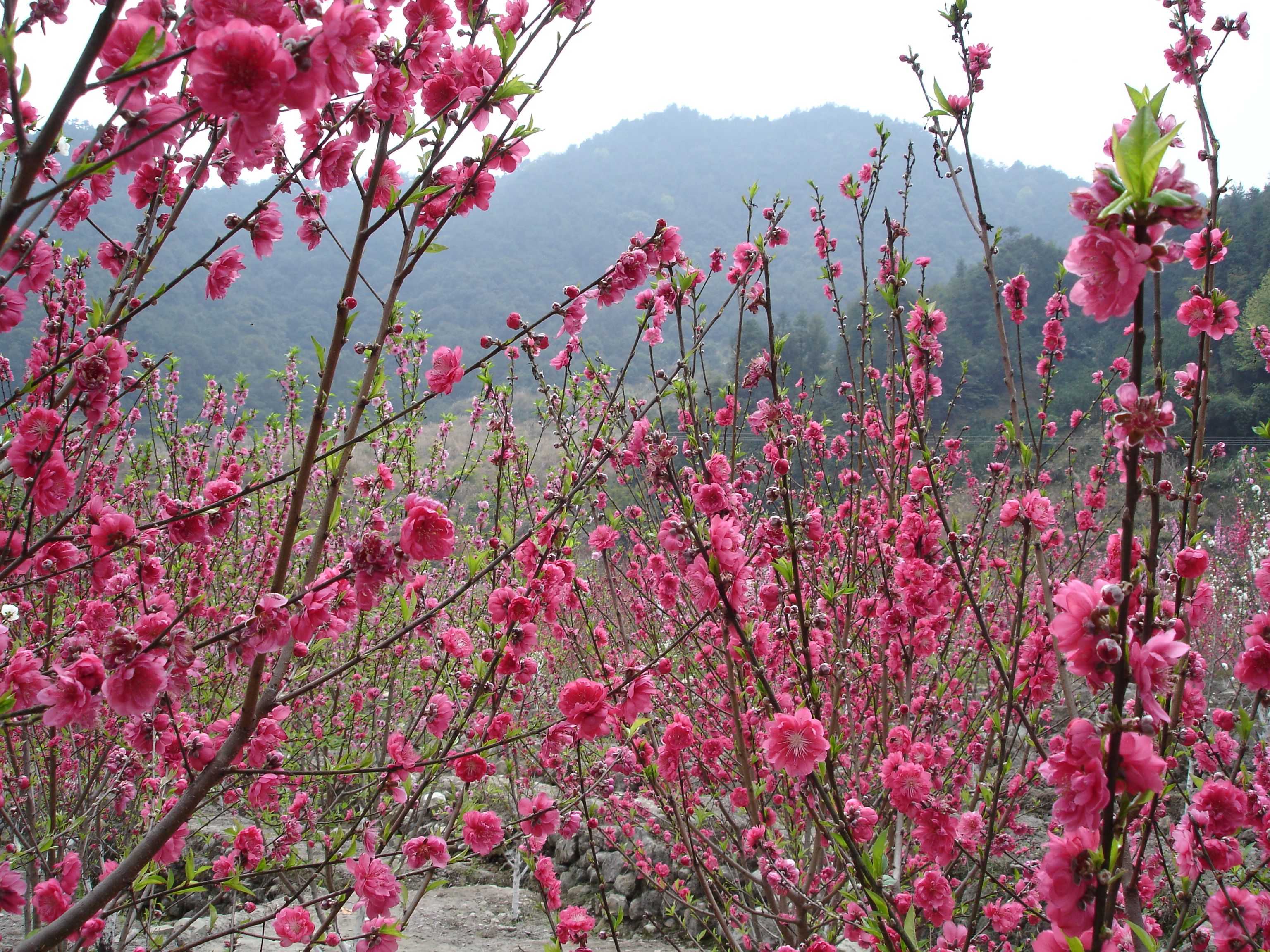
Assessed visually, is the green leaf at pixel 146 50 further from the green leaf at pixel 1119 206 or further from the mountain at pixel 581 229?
the mountain at pixel 581 229

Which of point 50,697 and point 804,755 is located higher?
point 50,697

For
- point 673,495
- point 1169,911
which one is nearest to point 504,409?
point 673,495

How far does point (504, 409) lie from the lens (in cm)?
388

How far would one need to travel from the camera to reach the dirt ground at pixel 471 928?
526 centimetres

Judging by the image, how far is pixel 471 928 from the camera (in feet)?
21.0

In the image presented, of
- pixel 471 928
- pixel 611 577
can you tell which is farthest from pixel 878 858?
pixel 471 928

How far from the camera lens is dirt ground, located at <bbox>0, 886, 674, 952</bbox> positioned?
5.26 meters

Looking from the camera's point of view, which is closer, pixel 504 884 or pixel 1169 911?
pixel 1169 911

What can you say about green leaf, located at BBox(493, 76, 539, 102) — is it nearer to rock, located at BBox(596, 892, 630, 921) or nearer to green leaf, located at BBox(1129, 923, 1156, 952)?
green leaf, located at BBox(1129, 923, 1156, 952)

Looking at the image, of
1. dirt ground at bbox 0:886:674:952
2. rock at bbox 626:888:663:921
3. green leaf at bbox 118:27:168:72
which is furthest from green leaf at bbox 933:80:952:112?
rock at bbox 626:888:663:921

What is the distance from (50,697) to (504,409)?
2706 millimetres

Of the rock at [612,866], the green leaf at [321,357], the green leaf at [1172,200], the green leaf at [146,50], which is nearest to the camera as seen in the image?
the green leaf at [1172,200]

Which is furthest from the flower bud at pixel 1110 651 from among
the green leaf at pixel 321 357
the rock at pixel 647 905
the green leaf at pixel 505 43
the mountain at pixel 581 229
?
the mountain at pixel 581 229

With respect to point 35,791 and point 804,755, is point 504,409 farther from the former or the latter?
point 35,791
